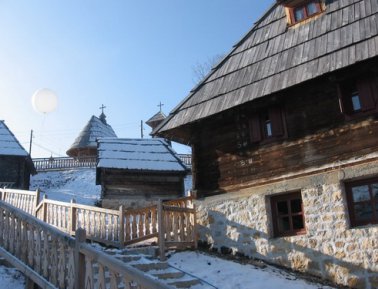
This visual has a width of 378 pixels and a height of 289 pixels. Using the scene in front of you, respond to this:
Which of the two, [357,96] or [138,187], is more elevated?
[357,96]

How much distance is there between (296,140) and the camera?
1079cm

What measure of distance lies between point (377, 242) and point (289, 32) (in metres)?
6.10

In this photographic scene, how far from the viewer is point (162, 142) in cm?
2573

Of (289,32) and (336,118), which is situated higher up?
(289,32)

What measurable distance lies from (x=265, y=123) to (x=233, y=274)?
4.07 metres

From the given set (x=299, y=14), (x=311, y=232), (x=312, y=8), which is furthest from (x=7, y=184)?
(x=311, y=232)

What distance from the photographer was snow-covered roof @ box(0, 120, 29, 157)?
26.4 metres

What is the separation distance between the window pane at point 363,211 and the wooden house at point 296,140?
0.07ft

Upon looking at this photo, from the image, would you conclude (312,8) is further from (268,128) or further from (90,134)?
(90,134)

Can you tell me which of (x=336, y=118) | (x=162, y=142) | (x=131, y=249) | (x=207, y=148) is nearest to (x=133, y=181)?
(x=162, y=142)

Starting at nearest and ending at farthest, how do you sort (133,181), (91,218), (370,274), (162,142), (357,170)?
(370,274), (357,170), (91,218), (133,181), (162,142)

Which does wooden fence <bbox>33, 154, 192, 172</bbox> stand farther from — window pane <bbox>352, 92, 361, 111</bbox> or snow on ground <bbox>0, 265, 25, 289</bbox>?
snow on ground <bbox>0, 265, 25, 289</bbox>

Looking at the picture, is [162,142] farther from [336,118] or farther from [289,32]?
[336,118]

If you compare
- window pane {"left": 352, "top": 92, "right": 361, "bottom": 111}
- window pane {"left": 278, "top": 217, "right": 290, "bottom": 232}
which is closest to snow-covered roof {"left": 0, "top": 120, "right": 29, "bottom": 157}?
window pane {"left": 278, "top": 217, "right": 290, "bottom": 232}
